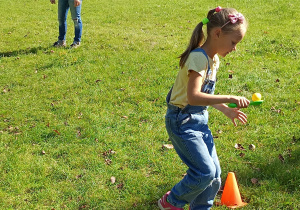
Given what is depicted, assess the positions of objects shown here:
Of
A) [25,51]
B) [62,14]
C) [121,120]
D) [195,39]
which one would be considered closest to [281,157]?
[195,39]

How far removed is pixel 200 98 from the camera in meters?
2.68

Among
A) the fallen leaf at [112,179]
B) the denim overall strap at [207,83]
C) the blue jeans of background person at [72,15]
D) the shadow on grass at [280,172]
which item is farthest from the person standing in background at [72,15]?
the denim overall strap at [207,83]

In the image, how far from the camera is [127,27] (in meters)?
10.2

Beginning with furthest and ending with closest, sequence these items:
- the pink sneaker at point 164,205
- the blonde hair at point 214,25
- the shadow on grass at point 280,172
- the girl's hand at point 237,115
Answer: the shadow on grass at point 280,172, the pink sneaker at point 164,205, the girl's hand at point 237,115, the blonde hair at point 214,25

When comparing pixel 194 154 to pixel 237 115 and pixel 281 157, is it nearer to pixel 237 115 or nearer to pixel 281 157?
pixel 237 115

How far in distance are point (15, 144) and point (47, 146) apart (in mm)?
410

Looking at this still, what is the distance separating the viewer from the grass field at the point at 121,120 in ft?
12.1

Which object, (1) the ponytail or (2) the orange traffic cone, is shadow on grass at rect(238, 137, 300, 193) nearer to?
(2) the orange traffic cone

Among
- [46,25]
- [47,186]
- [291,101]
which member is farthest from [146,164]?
[46,25]

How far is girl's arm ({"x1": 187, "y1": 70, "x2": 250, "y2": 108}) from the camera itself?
2.65m

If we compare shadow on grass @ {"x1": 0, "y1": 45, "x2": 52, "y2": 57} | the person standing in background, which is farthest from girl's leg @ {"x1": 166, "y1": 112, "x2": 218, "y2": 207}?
shadow on grass @ {"x1": 0, "y1": 45, "x2": 52, "y2": 57}

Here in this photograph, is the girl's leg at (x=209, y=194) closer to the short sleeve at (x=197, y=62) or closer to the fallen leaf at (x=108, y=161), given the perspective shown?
the short sleeve at (x=197, y=62)

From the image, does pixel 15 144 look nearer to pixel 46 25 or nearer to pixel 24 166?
pixel 24 166

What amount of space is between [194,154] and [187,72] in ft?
2.08
